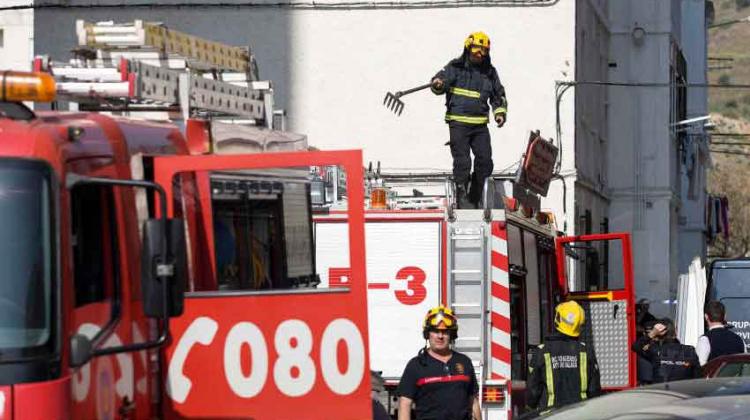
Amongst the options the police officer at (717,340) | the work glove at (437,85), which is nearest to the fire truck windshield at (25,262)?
the work glove at (437,85)

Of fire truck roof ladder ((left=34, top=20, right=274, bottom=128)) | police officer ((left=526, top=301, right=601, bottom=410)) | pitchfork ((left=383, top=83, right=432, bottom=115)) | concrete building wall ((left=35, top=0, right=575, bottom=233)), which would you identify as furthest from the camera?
concrete building wall ((left=35, top=0, right=575, bottom=233))

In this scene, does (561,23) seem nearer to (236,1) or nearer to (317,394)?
(236,1)

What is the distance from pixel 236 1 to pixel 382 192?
15.9 metres

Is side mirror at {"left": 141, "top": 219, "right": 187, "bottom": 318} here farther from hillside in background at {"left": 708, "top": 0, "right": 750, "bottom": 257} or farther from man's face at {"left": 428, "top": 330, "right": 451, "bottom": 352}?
hillside in background at {"left": 708, "top": 0, "right": 750, "bottom": 257}

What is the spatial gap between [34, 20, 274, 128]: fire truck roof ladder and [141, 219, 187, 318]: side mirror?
5.60ft

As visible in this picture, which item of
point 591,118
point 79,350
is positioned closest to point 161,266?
point 79,350

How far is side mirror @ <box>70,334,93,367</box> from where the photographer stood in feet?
22.1

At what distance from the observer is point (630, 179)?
3488cm

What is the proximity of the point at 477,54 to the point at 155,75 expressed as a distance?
733cm

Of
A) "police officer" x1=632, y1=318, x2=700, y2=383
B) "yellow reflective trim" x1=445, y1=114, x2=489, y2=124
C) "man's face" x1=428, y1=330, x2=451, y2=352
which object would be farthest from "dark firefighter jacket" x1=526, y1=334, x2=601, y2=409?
"yellow reflective trim" x1=445, y1=114, x2=489, y2=124

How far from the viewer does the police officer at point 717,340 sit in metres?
15.9

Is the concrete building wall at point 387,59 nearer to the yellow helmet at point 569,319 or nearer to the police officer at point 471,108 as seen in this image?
the police officer at point 471,108

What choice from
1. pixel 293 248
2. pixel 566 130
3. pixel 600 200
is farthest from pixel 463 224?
pixel 600 200

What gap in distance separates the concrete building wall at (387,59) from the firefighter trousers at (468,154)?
11.5 m
